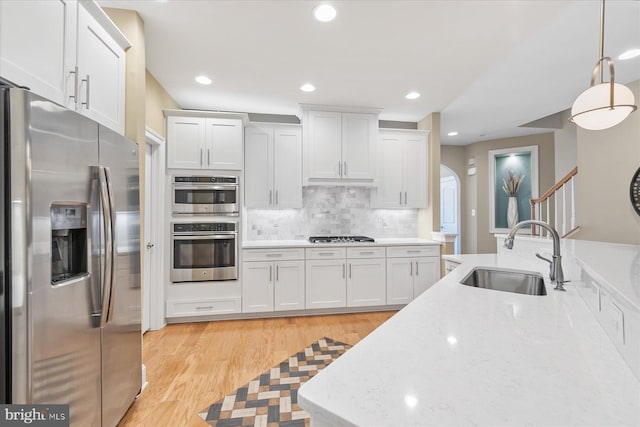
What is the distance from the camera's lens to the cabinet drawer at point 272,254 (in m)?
3.37

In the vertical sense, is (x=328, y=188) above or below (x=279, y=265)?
above

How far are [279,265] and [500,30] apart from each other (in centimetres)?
302

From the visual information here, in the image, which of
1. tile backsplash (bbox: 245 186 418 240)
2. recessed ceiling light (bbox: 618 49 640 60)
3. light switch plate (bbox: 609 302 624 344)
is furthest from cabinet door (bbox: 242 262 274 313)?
recessed ceiling light (bbox: 618 49 640 60)

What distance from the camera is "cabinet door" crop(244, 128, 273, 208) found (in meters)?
3.64

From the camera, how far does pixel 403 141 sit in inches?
159

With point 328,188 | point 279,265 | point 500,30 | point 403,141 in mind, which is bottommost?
point 279,265

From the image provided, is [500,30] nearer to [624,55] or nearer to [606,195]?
[624,55]

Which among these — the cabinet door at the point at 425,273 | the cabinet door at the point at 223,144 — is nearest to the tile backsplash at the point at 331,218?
the cabinet door at the point at 425,273

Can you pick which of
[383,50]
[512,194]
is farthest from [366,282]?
[512,194]

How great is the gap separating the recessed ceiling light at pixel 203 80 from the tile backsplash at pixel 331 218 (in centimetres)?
161

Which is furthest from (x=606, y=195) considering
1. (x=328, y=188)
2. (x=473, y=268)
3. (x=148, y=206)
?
(x=148, y=206)

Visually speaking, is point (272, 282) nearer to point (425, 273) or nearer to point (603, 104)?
point (425, 273)

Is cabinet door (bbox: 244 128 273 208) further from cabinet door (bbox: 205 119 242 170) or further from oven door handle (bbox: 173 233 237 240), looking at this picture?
oven door handle (bbox: 173 233 237 240)

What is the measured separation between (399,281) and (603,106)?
2.64 m
